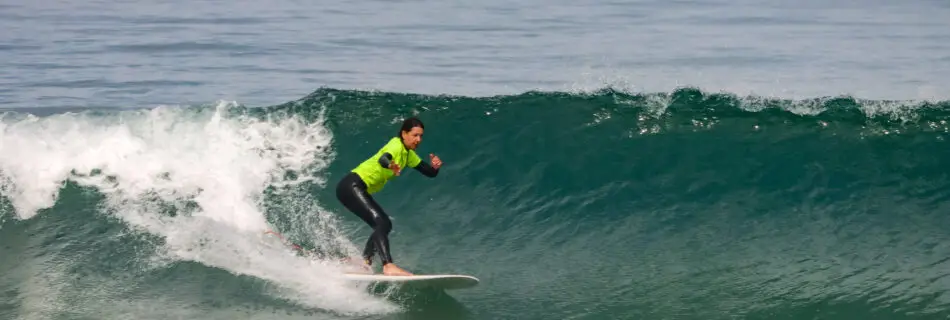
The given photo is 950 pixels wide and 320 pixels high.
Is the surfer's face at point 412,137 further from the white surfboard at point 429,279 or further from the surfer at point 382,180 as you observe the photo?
the white surfboard at point 429,279

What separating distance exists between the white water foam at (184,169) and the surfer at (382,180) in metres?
0.90

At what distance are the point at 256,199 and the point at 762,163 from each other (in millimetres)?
5080

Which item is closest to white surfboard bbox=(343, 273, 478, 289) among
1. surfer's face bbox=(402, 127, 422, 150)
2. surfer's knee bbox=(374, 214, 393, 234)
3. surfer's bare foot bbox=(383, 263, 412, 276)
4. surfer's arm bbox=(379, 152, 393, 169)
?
surfer's bare foot bbox=(383, 263, 412, 276)

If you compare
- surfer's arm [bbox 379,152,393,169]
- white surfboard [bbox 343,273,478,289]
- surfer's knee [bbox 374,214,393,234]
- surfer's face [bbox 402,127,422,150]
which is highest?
surfer's face [bbox 402,127,422,150]

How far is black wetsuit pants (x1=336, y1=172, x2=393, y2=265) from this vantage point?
27.2ft

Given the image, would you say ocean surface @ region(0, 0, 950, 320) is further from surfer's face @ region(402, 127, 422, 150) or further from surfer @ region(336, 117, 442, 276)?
surfer's face @ region(402, 127, 422, 150)

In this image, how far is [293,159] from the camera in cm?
1179

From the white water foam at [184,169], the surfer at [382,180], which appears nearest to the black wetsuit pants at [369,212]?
the surfer at [382,180]

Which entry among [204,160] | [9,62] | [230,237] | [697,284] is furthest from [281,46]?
[697,284]

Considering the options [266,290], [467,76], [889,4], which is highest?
[889,4]

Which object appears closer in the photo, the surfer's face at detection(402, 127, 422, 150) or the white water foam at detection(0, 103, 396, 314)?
the surfer's face at detection(402, 127, 422, 150)

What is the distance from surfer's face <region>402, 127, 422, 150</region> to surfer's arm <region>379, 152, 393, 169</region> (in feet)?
0.58

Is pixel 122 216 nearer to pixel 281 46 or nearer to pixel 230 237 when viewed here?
pixel 230 237

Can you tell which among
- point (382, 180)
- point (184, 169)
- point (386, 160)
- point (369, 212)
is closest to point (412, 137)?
point (386, 160)
